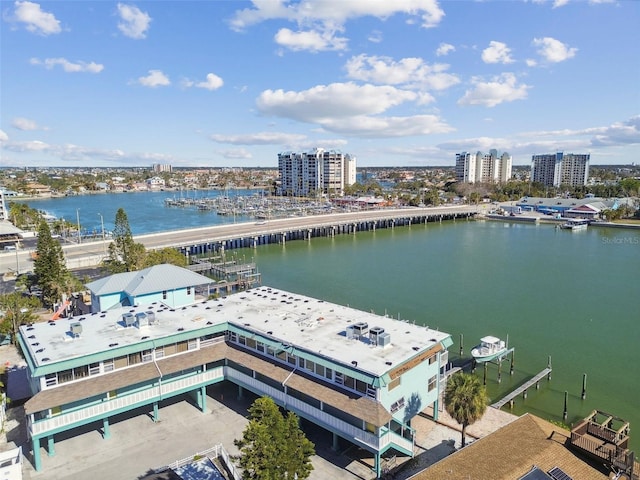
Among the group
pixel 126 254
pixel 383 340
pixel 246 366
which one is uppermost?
pixel 383 340

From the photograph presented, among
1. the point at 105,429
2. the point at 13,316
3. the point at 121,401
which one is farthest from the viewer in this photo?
the point at 13,316

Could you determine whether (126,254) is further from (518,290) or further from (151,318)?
(518,290)

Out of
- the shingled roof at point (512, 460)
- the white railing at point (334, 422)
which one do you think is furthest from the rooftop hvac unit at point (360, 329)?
the shingled roof at point (512, 460)

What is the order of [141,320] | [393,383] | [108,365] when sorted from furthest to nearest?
[141,320] → [108,365] → [393,383]

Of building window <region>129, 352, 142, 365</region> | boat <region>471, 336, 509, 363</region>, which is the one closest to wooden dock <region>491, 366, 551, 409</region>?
boat <region>471, 336, 509, 363</region>

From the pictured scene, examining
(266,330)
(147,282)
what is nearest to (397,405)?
(266,330)

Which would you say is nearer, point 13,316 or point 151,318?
point 151,318

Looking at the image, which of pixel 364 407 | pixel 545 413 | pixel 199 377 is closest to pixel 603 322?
pixel 545 413
